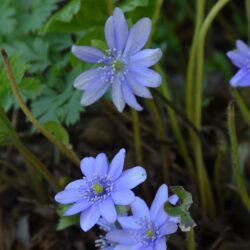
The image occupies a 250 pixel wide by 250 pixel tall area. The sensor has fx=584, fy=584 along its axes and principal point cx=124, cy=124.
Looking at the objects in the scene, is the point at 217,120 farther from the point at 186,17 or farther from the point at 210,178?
the point at 186,17

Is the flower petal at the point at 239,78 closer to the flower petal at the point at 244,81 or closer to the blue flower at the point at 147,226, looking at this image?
the flower petal at the point at 244,81

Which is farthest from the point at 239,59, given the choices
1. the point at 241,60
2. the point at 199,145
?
the point at 199,145

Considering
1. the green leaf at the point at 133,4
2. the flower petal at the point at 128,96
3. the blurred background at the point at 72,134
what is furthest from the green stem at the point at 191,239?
the green leaf at the point at 133,4

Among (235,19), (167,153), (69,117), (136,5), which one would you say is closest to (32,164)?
(69,117)

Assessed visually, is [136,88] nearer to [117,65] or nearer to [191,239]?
[117,65]

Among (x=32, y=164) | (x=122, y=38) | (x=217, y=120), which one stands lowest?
(x=217, y=120)

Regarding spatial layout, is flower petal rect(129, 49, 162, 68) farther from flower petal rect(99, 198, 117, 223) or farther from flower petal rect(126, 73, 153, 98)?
flower petal rect(99, 198, 117, 223)
